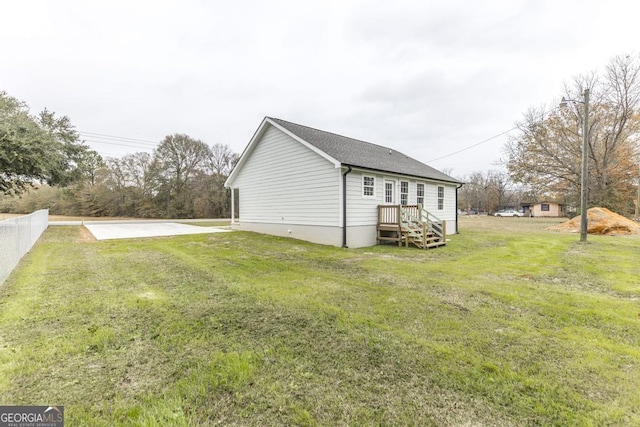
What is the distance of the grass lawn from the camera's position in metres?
1.97

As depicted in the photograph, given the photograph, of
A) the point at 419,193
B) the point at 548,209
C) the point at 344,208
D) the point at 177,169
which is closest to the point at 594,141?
the point at 419,193

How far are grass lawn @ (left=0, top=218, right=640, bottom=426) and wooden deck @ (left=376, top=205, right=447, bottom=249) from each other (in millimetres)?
4048

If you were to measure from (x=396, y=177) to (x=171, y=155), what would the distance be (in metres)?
28.9

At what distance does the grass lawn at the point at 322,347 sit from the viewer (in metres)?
1.97

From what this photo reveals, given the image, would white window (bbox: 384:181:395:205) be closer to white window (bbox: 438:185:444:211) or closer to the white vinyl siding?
the white vinyl siding

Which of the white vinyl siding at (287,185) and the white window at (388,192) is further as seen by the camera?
the white window at (388,192)

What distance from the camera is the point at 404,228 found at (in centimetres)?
1030

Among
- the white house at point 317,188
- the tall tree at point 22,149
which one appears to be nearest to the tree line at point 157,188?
the tall tree at point 22,149

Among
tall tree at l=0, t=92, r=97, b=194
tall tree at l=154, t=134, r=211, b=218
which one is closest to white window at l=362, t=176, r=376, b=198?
tall tree at l=0, t=92, r=97, b=194

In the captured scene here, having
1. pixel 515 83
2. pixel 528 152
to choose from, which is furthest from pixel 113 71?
pixel 528 152

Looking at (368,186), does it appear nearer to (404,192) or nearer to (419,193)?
(404,192)

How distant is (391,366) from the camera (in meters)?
2.49

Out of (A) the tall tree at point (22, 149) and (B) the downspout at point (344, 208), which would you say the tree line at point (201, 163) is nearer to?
(A) the tall tree at point (22, 149)

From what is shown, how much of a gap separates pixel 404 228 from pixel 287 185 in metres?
5.23
